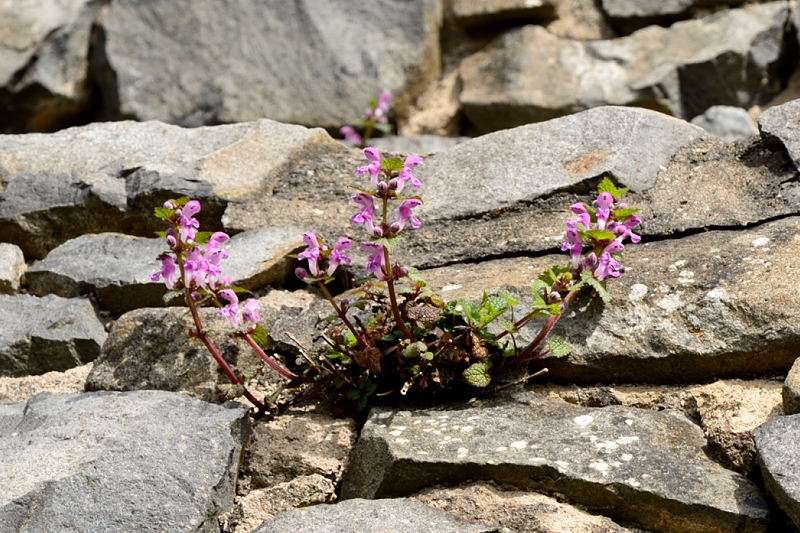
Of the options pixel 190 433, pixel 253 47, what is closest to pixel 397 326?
pixel 190 433

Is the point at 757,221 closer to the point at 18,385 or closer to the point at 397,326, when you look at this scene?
the point at 397,326

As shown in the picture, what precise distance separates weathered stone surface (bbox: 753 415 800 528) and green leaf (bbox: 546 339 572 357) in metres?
0.41

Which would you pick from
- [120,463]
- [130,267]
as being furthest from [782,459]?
[130,267]

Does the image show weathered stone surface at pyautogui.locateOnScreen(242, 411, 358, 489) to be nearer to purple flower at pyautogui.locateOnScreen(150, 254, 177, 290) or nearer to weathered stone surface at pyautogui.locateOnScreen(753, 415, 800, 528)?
purple flower at pyautogui.locateOnScreen(150, 254, 177, 290)

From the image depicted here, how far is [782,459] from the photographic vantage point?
1743mm

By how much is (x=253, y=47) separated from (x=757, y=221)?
256 centimetres

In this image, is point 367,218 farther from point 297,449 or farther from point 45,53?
point 45,53

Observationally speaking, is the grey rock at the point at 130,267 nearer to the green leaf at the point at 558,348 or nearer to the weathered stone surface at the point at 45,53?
the green leaf at the point at 558,348

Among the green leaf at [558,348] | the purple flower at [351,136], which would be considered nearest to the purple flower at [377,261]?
the green leaf at [558,348]

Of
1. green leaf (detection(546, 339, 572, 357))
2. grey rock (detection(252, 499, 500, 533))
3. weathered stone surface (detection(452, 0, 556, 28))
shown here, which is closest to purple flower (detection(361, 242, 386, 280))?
green leaf (detection(546, 339, 572, 357))

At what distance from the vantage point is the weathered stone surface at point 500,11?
429 centimetres

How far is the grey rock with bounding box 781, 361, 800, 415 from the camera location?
1876 millimetres

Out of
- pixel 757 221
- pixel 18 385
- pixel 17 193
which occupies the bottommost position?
pixel 18 385

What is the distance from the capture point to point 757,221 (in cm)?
235
